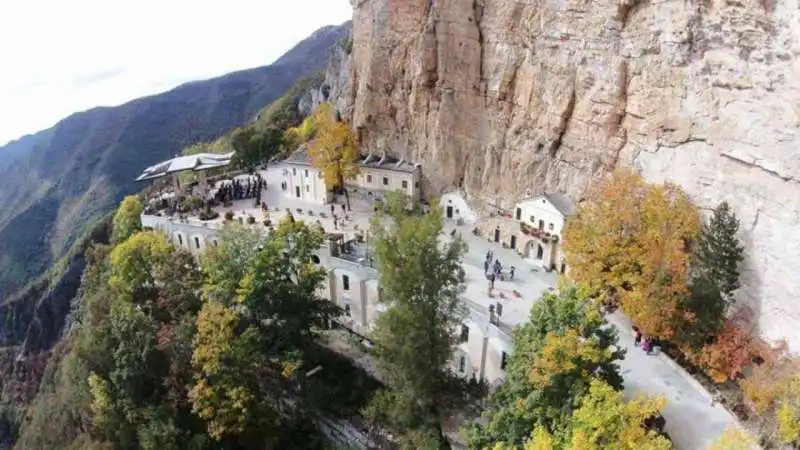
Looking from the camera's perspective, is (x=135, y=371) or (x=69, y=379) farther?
(x=69, y=379)

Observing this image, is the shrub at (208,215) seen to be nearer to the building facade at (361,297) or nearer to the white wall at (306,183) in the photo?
the building facade at (361,297)

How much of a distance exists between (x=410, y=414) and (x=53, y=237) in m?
145

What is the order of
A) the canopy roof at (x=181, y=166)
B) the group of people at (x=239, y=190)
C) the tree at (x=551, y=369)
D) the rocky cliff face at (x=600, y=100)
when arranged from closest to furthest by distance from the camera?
the tree at (x=551, y=369) < the rocky cliff face at (x=600, y=100) < the canopy roof at (x=181, y=166) < the group of people at (x=239, y=190)

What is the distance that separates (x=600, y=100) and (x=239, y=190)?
3293 cm

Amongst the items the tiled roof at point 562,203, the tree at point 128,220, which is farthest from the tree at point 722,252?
the tree at point 128,220

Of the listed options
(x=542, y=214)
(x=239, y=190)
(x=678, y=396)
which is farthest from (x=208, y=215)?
(x=678, y=396)

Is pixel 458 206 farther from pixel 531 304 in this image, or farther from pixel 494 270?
pixel 531 304

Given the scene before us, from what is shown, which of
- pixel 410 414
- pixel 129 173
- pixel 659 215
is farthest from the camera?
pixel 129 173

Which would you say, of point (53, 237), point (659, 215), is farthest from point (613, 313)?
point (53, 237)

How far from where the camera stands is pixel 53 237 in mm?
133750

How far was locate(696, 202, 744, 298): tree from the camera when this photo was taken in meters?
23.1

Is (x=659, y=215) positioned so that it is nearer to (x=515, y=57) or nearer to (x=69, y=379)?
(x=515, y=57)

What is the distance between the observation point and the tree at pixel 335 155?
45.4 meters

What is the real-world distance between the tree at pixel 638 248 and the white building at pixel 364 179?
1837 centimetres
